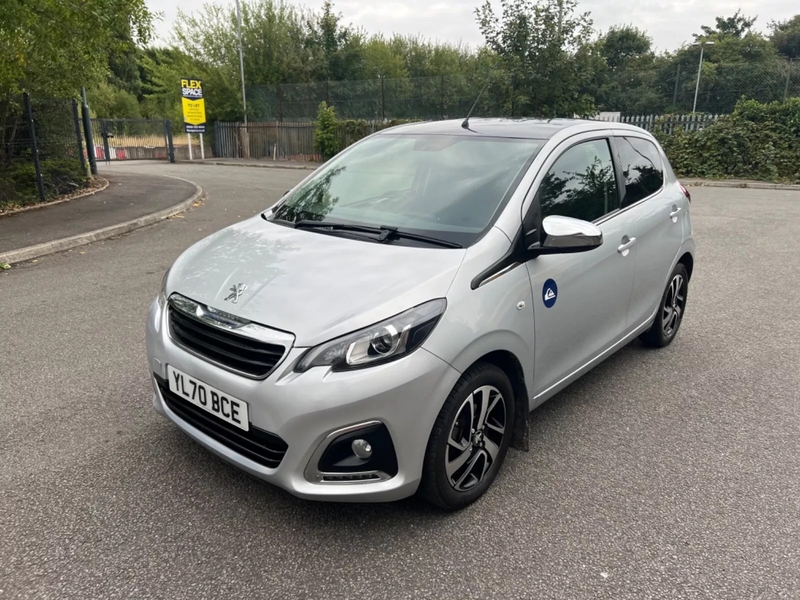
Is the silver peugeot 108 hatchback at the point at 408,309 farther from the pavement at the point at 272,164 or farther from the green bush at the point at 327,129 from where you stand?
the green bush at the point at 327,129

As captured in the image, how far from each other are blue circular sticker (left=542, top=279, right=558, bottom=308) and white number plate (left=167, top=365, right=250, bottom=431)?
59.4 inches

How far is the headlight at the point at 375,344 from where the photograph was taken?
2236 millimetres

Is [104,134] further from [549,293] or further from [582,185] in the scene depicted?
[549,293]

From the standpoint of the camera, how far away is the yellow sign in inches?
1160

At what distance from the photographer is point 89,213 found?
34.3 ft

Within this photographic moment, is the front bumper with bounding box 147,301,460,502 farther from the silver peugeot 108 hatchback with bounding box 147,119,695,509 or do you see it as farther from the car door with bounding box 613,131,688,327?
the car door with bounding box 613,131,688,327

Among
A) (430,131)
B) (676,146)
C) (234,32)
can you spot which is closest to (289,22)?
(234,32)

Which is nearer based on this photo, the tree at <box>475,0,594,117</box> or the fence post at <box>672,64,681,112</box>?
the tree at <box>475,0,594,117</box>

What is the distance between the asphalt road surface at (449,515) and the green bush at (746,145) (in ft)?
49.9

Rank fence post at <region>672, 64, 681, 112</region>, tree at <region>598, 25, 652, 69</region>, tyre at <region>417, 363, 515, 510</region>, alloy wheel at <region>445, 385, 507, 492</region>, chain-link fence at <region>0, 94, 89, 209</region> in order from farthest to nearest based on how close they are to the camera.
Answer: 1. tree at <region>598, 25, 652, 69</region>
2. fence post at <region>672, 64, 681, 112</region>
3. chain-link fence at <region>0, 94, 89, 209</region>
4. alloy wheel at <region>445, 385, 507, 492</region>
5. tyre at <region>417, 363, 515, 510</region>

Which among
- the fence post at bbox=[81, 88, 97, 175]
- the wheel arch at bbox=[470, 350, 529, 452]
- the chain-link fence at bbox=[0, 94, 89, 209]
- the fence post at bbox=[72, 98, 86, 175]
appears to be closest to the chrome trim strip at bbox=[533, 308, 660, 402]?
the wheel arch at bbox=[470, 350, 529, 452]

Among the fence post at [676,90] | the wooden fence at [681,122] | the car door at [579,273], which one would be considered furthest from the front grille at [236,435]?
the fence post at [676,90]

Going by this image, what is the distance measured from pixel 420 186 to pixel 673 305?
8.29ft

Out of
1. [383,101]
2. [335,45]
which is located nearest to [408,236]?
[383,101]
